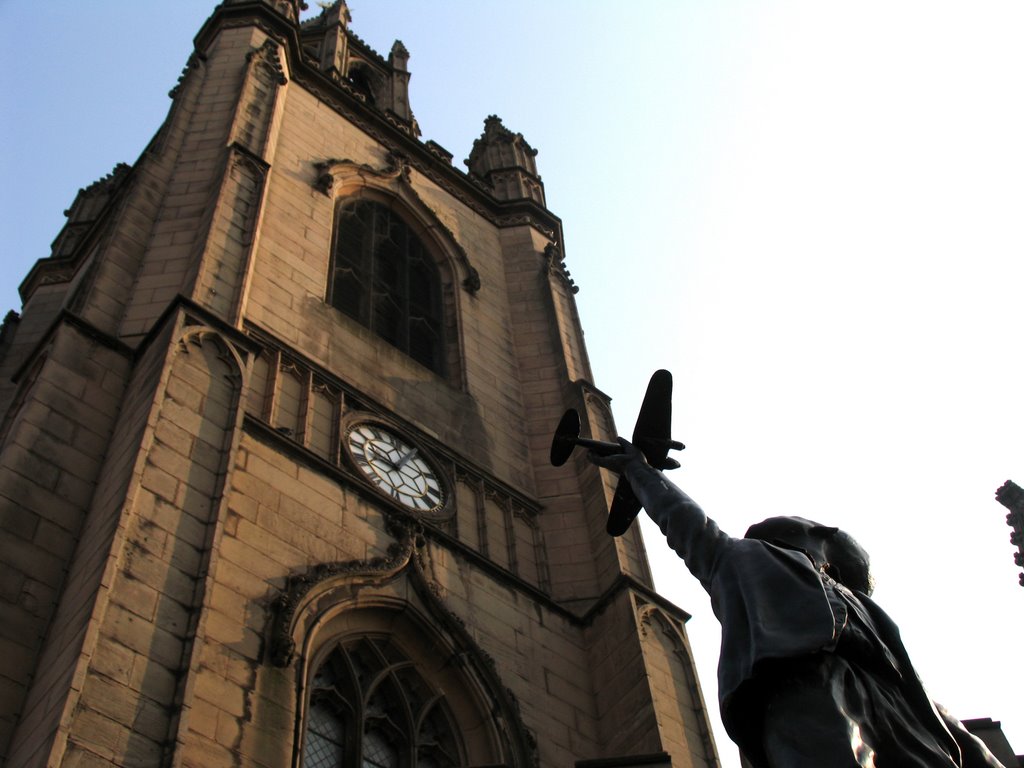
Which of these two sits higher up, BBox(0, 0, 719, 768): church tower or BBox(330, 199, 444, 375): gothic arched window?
BBox(330, 199, 444, 375): gothic arched window

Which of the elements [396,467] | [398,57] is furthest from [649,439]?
[398,57]

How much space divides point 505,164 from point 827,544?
23.2 m

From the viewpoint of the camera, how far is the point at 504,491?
48.7 feet

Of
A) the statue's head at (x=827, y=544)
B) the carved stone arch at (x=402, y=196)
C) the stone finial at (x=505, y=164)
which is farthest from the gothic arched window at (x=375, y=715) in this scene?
the stone finial at (x=505, y=164)

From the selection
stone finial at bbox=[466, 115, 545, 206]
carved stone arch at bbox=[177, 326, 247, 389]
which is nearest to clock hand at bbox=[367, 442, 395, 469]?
carved stone arch at bbox=[177, 326, 247, 389]

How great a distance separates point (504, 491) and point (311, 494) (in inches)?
141

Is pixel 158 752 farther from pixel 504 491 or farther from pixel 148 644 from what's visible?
pixel 504 491

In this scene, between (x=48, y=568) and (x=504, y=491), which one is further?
(x=504, y=491)

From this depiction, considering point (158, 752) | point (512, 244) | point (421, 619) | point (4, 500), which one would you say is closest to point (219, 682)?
point (158, 752)

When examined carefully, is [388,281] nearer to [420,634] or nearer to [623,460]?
[420,634]

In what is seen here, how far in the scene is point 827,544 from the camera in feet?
14.2

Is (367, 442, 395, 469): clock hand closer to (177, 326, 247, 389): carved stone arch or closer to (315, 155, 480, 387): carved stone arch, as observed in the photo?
(177, 326, 247, 389): carved stone arch

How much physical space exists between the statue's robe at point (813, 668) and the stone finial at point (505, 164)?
20703 millimetres

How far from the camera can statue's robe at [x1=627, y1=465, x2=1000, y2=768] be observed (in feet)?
11.2
